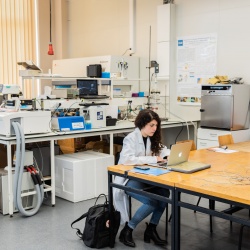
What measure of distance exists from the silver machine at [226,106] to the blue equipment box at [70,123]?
70.9 inches

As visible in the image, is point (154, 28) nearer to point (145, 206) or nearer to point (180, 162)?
point (180, 162)

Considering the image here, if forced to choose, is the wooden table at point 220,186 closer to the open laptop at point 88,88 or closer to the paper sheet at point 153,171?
the paper sheet at point 153,171

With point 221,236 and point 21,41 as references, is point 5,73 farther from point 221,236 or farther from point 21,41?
point 221,236

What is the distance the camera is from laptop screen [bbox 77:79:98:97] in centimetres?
488

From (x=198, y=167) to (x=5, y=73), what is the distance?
5153mm

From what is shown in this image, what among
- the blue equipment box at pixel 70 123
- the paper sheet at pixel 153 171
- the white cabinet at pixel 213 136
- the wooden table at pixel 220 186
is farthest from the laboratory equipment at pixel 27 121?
the white cabinet at pixel 213 136

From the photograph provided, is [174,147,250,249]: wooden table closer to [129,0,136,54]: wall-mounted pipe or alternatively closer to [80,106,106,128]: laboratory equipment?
[80,106,106,128]: laboratory equipment

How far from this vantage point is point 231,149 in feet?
12.3

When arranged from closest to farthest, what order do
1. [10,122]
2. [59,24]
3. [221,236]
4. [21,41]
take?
[221,236] < [10,122] < [21,41] < [59,24]

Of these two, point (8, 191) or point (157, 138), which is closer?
point (157, 138)

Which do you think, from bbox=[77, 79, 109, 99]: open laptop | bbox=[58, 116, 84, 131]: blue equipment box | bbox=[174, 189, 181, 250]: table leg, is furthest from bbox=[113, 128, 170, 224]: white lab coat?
bbox=[77, 79, 109, 99]: open laptop

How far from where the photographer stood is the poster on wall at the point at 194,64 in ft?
18.1

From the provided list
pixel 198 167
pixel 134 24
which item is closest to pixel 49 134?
pixel 198 167

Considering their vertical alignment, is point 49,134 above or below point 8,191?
above
